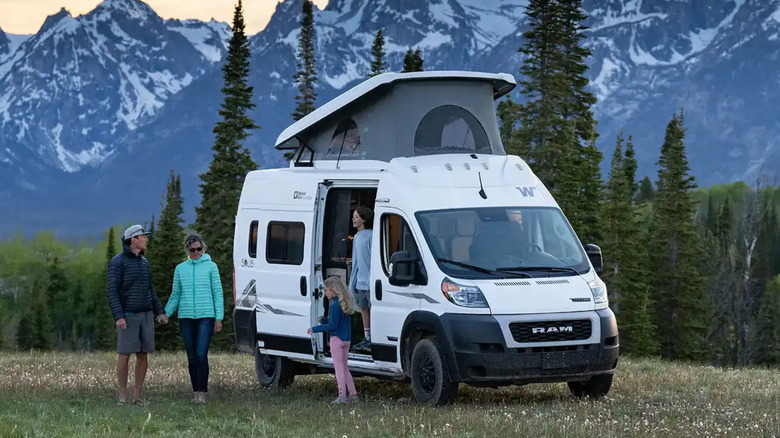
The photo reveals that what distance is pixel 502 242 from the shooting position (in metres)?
16.1

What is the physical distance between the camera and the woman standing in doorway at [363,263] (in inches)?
667

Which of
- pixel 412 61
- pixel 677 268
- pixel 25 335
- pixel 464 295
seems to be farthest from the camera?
pixel 25 335

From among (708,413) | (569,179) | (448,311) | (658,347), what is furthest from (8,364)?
(658,347)

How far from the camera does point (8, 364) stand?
2317cm

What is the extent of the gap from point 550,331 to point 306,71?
6732 cm

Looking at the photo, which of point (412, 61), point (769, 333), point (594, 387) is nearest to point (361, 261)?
point (594, 387)

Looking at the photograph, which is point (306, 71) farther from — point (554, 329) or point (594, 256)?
point (554, 329)

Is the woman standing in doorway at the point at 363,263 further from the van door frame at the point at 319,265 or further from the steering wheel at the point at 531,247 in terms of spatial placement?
the steering wheel at the point at 531,247

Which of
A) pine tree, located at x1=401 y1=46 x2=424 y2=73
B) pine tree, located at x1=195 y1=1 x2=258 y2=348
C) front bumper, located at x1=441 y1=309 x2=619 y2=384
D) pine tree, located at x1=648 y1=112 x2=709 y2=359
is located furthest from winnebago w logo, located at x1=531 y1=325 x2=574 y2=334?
pine tree, located at x1=648 y1=112 x2=709 y2=359

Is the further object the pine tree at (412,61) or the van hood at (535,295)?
the pine tree at (412,61)

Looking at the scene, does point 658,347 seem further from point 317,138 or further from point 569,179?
point 317,138

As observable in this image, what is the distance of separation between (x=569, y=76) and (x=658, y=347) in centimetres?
1975

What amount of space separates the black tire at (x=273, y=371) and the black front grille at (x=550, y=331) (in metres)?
5.05

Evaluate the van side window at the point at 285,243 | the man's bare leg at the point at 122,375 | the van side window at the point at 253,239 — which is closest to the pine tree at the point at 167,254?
the van side window at the point at 253,239
